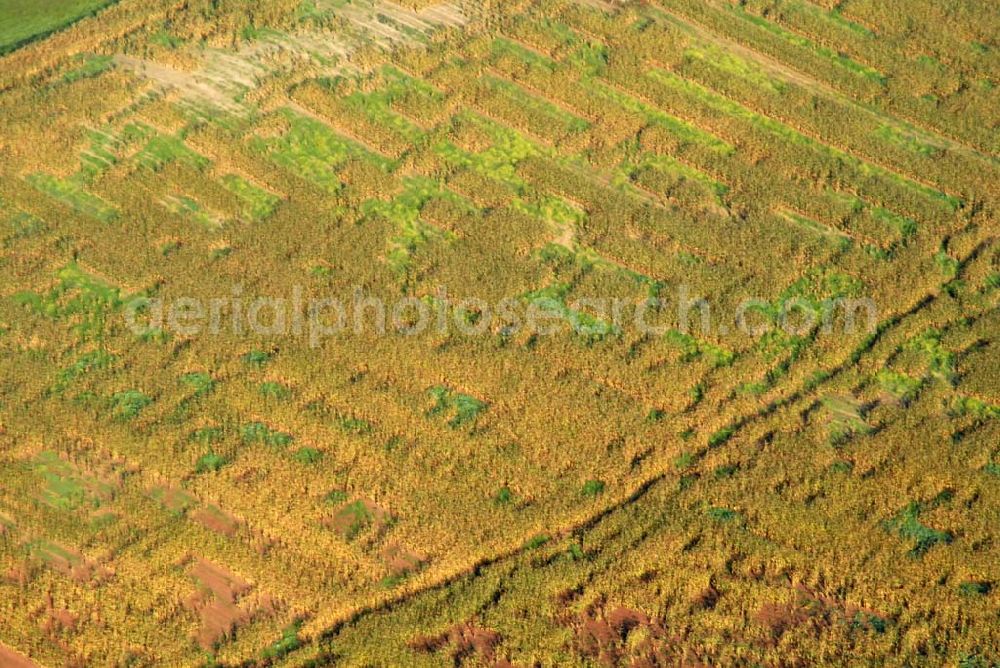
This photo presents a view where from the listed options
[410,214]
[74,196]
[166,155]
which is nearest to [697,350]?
[410,214]

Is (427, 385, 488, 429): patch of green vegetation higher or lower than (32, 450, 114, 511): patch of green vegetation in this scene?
higher

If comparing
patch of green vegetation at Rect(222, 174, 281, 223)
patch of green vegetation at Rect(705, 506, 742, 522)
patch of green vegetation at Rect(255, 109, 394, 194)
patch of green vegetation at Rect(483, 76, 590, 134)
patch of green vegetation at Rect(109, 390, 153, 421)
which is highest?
patch of green vegetation at Rect(483, 76, 590, 134)

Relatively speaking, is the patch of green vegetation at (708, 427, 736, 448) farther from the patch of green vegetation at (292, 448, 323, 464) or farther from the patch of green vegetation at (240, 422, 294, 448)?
the patch of green vegetation at (240, 422, 294, 448)

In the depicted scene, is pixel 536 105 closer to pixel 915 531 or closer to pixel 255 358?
pixel 255 358

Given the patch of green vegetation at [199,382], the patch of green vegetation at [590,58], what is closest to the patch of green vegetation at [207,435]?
the patch of green vegetation at [199,382]

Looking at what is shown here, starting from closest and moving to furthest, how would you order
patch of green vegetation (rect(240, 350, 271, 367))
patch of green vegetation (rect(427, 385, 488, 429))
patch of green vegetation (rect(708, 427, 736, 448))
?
patch of green vegetation (rect(708, 427, 736, 448)) < patch of green vegetation (rect(427, 385, 488, 429)) < patch of green vegetation (rect(240, 350, 271, 367))

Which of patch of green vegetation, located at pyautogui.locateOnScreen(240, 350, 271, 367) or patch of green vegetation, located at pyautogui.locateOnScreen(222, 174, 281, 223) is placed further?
patch of green vegetation, located at pyautogui.locateOnScreen(222, 174, 281, 223)

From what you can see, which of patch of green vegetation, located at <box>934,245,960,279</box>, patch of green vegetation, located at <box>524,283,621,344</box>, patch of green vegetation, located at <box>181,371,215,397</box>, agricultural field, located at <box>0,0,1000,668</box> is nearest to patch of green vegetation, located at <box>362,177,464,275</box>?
agricultural field, located at <box>0,0,1000,668</box>

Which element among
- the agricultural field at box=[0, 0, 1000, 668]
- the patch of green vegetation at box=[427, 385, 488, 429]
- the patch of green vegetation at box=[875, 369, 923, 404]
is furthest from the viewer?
the patch of green vegetation at box=[875, 369, 923, 404]

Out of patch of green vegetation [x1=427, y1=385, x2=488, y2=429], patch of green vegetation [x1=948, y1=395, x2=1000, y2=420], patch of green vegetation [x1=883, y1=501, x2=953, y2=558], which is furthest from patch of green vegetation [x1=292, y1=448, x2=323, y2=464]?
patch of green vegetation [x1=948, y1=395, x2=1000, y2=420]
